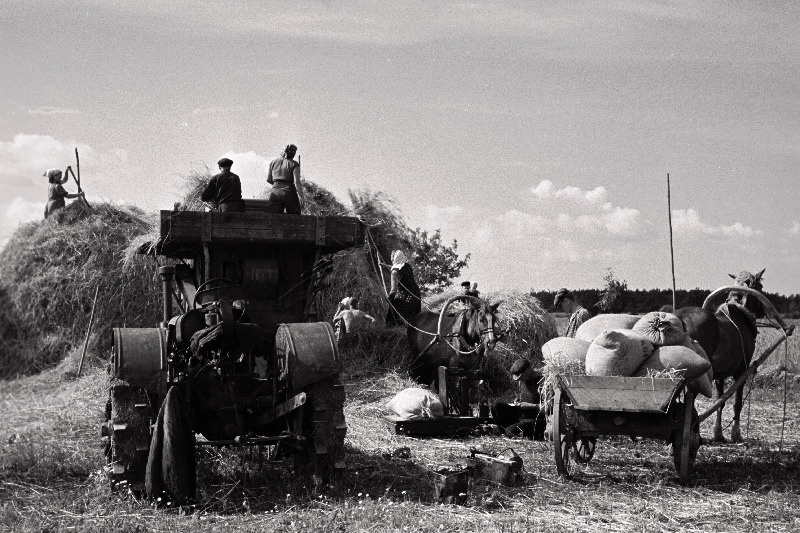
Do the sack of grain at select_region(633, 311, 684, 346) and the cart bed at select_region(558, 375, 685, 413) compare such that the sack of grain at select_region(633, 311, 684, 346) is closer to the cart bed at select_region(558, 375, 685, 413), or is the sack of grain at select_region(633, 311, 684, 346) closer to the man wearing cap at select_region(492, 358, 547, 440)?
the cart bed at select_region(558, 375, 685, 413)

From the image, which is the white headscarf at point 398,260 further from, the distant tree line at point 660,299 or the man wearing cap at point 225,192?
the distant tree line at point 660,299

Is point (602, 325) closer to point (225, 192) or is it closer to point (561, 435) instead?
point (561, 435)

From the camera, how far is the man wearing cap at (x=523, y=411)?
1023cm

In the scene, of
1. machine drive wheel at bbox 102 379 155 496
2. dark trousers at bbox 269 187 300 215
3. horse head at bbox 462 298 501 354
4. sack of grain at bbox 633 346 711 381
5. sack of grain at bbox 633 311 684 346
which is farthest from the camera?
horse head at bbox 462 298 501 354

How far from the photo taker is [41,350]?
14.6m

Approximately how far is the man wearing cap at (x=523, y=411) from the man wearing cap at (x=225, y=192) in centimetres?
380

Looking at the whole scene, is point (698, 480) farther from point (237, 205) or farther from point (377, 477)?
point (237, 205)

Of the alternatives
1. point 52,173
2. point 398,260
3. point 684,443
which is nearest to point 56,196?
point 52,173

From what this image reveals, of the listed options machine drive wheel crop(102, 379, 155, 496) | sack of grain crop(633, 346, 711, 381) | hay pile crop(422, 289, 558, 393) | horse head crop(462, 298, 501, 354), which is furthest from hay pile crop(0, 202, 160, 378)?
sack of grain crop(633, 346, 711, 381)

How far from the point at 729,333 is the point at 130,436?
720 centimetres

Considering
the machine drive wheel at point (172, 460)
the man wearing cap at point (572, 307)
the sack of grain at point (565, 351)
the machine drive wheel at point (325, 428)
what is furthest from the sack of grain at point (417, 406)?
the machine drive wheel at point (172, 460)

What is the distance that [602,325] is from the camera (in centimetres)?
874

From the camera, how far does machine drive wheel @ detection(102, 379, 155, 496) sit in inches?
256

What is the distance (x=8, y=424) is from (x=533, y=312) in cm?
837
